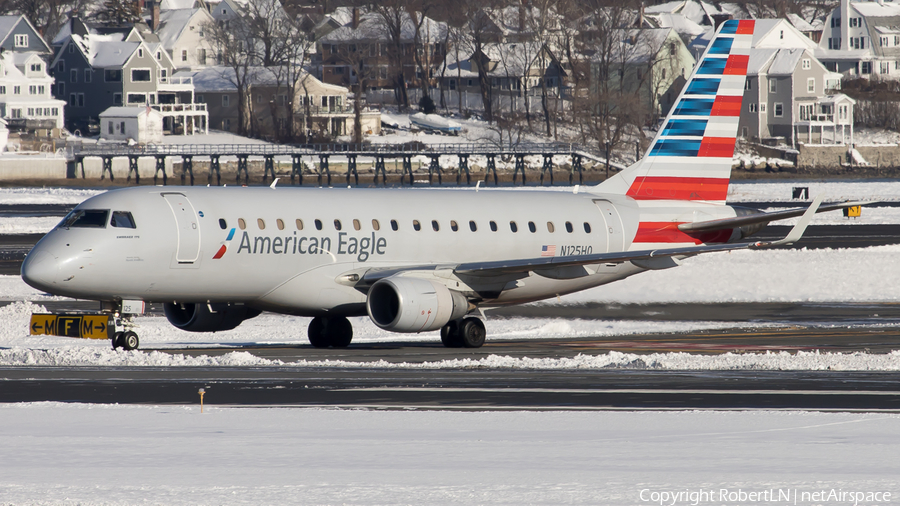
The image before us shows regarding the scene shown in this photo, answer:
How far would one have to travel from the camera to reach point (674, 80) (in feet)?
574

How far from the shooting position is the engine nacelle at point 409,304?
27969mm

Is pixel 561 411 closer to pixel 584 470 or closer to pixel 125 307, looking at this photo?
pixel 584 470

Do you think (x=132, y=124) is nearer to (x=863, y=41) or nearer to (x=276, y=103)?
(x=276, y=103)

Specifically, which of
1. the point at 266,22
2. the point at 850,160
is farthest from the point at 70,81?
the point at 850,160

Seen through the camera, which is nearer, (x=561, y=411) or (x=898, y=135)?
(x=561, y=411)

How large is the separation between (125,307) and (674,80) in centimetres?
15455

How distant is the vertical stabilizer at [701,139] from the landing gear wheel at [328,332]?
30.5ft

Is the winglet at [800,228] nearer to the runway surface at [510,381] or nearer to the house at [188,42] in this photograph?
the runway surface at [510,381]

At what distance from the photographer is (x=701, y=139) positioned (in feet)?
117
